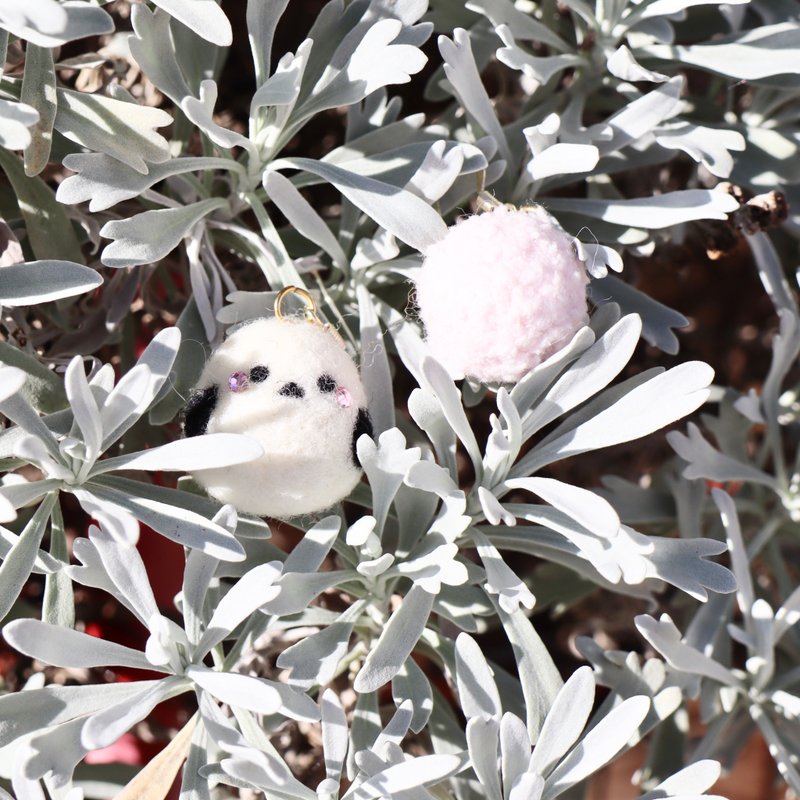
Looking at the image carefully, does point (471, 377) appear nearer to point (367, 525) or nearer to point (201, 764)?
point (367, 525)

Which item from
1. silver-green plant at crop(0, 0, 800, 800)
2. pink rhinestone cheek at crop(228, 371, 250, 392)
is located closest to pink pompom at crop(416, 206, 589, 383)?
silver-green plant at crop(0, 0, 800, 800)

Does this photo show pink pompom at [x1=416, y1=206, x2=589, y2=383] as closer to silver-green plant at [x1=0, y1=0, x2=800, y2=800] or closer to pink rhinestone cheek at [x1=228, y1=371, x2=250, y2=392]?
silver-green plant at [x1=0, y1=0, x2=800, y2=800]

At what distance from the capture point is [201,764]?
595 mm

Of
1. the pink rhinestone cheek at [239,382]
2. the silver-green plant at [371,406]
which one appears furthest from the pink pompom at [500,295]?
the pink rhinestone cheek at [239,382]

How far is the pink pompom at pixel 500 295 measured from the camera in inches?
22.3

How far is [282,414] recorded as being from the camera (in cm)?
56

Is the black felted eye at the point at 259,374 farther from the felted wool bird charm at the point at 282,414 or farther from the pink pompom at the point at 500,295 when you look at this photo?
the pink pompom at the point at 500,295

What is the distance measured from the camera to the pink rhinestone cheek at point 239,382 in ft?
1.88

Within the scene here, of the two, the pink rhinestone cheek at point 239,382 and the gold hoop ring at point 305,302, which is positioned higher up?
the gold hoop ring at point 305,302

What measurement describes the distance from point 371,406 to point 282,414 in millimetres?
93

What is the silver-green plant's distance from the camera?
0.55m

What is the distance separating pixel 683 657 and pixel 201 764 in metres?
0.36

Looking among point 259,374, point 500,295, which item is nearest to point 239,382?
point 259,374

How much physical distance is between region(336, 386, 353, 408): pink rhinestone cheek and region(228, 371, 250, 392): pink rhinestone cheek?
0.06 meters
